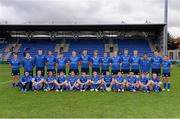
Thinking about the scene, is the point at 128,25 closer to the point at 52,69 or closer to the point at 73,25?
the point at 73,25

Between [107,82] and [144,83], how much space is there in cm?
140

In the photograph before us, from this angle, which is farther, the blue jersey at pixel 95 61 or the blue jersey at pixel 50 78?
the blue jersey at pixel 95 61

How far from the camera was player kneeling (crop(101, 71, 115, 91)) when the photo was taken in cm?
1275

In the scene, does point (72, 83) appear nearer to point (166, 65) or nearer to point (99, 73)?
point (99, 73)

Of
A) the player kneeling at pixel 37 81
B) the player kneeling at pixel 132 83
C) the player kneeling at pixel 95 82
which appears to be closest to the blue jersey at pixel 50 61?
the player kneeling at pixel 37 81

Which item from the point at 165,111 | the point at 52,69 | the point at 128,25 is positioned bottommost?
the point at 165,111

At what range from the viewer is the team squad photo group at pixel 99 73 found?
1269cm

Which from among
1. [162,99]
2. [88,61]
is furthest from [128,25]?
[162,99]

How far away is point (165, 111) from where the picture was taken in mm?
8352

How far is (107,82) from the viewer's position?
12.9m

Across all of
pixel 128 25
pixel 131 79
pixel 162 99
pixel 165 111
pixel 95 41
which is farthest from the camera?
pixel 95 41

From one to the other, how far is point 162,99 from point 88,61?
3.74 m

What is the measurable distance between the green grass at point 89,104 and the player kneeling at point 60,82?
72 cm

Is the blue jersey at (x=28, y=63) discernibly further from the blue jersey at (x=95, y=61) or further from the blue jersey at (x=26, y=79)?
the blue jersey at (x=95, y=61)
